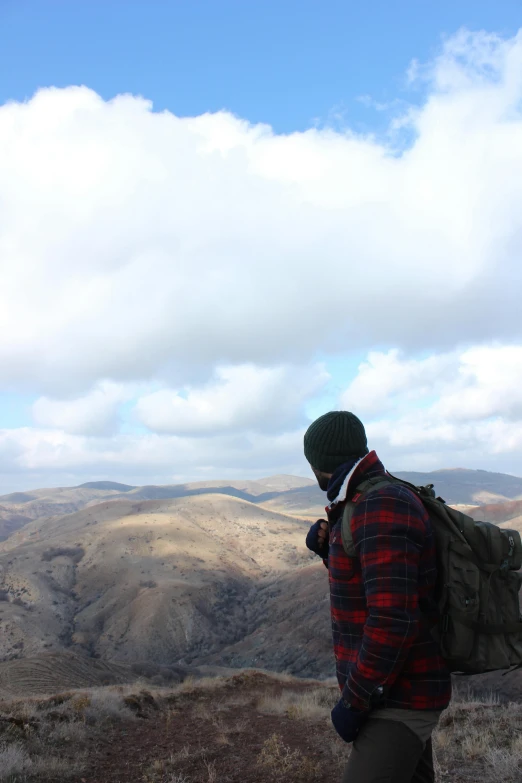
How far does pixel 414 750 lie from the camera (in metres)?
2.53

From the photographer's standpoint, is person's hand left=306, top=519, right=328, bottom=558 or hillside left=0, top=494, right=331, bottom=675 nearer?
person's hand left=306, top=519, right=328, bottom=558

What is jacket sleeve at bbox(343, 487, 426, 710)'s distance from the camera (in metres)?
2.42

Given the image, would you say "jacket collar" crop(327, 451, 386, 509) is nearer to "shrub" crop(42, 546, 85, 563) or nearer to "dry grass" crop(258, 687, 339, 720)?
"dry grass" crop(258, 687, 339, 720)

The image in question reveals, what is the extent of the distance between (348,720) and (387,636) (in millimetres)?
473

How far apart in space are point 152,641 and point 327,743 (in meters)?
37.1

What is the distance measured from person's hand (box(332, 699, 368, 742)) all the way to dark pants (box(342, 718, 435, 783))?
0.15ft

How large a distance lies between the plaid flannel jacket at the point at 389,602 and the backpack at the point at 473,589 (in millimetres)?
72

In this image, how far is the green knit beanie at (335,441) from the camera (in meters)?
3.09

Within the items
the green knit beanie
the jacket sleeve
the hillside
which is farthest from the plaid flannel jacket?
the hillside

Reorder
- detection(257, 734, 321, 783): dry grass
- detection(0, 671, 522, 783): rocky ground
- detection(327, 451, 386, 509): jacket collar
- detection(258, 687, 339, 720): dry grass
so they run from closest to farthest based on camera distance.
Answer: detection(327, 451, 386, 509): jacket collar → detection(0, 671, 522, 783): rocky ground → detection(257, 734, 321, 783): dry grass → detection(258, 687, 339, 720): dry grass

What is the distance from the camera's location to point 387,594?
2.43m

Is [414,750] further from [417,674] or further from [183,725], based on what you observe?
[183,725]

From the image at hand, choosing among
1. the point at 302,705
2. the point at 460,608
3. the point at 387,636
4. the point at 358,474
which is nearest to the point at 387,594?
the point at 387,636

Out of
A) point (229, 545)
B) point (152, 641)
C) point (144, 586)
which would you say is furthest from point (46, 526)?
point (152, 641)
